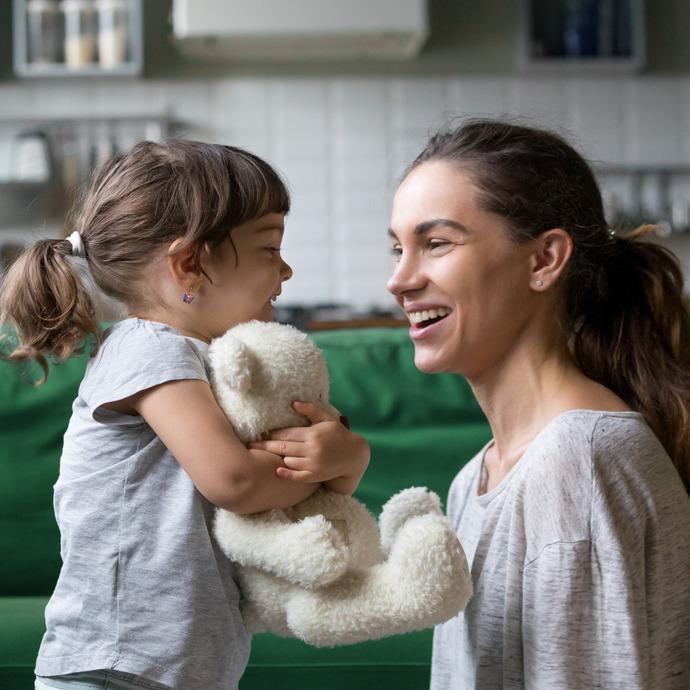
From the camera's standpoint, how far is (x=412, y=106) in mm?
4188

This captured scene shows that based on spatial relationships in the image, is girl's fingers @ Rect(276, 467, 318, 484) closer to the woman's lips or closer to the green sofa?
the woman's lips

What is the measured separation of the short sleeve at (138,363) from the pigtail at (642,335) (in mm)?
602

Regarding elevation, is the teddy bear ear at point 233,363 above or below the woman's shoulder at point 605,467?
above

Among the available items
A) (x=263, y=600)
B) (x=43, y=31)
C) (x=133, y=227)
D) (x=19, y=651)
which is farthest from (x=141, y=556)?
(x=43, y=31)

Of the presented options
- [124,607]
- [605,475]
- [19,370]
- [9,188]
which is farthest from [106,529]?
[9,188]

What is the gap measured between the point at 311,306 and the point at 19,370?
7.80 feet

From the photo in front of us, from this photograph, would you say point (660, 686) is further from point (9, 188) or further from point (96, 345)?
point (9, 188)

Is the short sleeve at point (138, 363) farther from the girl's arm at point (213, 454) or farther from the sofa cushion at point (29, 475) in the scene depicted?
the sofa cushion at point (29, 475)

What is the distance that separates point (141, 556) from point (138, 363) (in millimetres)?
211

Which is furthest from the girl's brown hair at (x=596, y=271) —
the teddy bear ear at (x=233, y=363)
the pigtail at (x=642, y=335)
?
the teddy bear ear at (x=233, y=363)

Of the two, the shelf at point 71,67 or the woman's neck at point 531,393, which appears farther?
the shelf at point 71,67

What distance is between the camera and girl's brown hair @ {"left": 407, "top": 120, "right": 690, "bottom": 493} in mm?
1015

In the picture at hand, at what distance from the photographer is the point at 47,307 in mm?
880

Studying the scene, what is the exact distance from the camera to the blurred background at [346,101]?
12.9 ft
